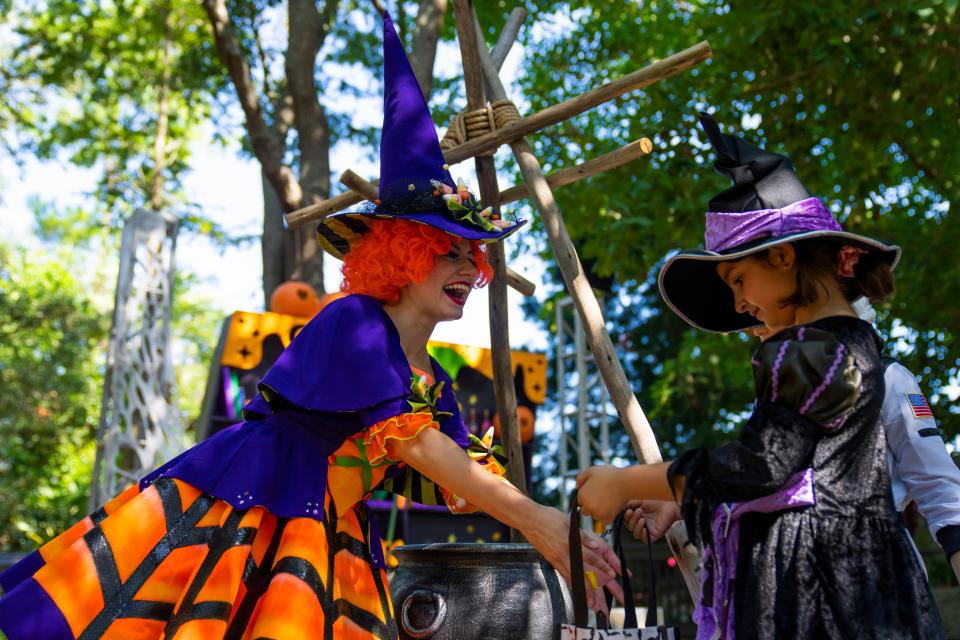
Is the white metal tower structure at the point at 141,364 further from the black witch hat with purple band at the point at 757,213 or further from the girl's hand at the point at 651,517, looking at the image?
the black witch hat with purple band at the point at 757,213

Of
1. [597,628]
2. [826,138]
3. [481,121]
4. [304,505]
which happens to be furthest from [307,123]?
[597,628]

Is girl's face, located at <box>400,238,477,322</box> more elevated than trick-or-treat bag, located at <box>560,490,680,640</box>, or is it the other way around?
girl's face, located at <box>400,238,477,322</box>

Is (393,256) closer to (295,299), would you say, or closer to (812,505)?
(812,505)

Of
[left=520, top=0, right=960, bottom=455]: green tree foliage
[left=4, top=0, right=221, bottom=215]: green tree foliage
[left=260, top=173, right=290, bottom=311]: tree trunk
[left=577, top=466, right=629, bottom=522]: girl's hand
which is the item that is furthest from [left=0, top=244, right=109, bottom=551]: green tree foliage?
[left=577, top=466, right=629, bottom=522]: girl's hand

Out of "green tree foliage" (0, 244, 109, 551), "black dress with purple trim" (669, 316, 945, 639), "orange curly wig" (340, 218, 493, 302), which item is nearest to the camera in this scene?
"black dress with purple trim" (669, 316, 945, 639)

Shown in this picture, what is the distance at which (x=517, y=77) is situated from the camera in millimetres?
10852

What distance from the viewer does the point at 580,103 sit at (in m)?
3.12

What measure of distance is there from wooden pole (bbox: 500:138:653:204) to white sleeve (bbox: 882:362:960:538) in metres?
1.25

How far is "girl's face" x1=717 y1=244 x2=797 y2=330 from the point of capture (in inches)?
70.2

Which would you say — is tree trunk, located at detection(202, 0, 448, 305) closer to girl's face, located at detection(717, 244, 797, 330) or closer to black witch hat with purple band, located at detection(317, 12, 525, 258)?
black witch hat with purple band, located at detection(317, 12, 525, 258)

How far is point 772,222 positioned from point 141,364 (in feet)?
23.8

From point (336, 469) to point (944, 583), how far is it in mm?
7524

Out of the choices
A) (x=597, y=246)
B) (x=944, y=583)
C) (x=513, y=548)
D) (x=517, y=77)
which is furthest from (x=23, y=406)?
(x=513, y=548)

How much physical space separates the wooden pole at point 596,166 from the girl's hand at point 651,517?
120 cm
